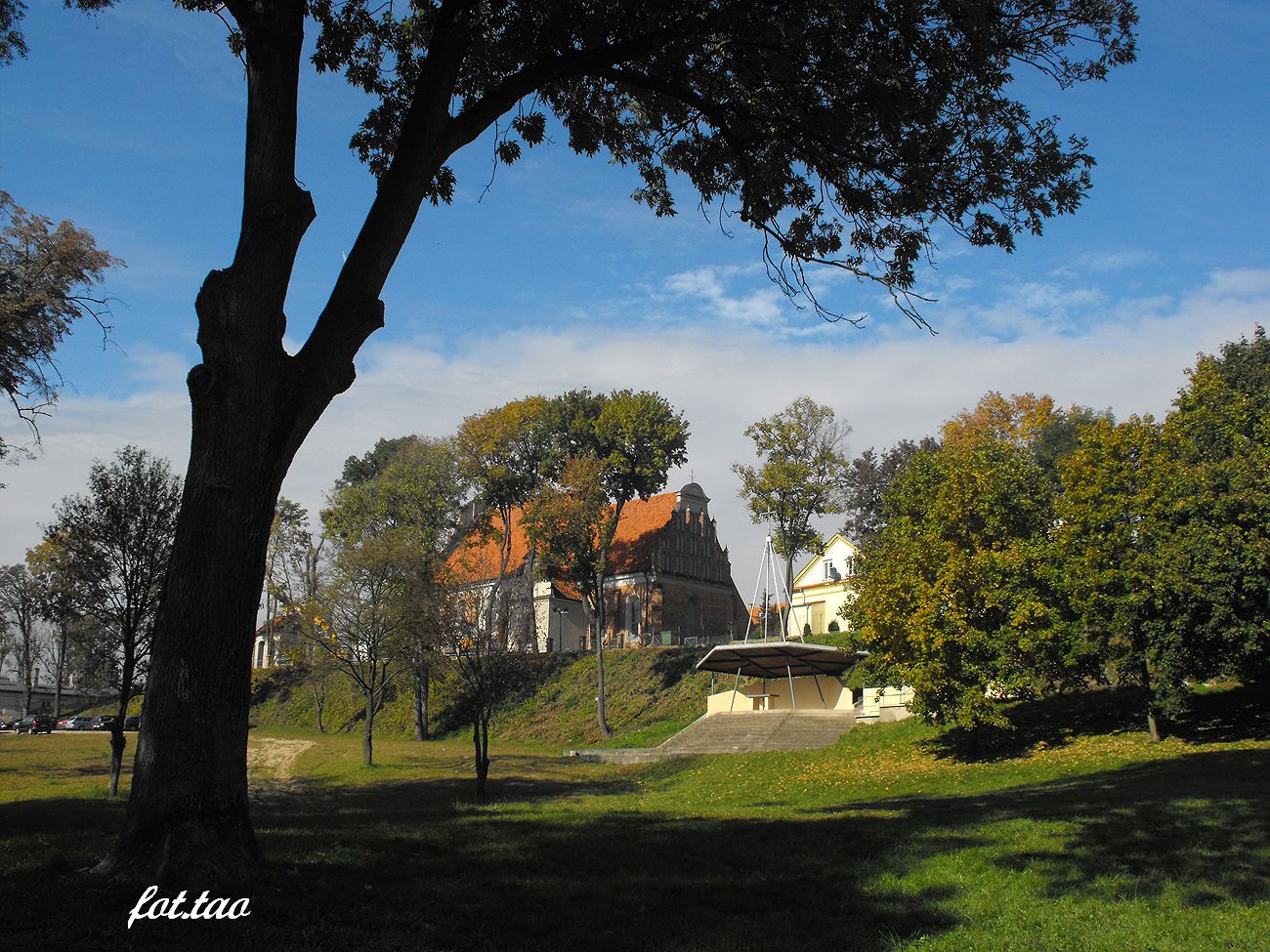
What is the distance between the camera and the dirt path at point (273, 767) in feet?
79.8

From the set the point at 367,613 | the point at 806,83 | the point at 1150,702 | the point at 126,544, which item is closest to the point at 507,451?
the point at 367,613

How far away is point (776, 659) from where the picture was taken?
36.2m

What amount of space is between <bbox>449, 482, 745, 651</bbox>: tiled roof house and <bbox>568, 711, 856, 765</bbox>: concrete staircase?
67.3 feet

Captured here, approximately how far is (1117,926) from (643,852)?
4197mm

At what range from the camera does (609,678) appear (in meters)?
46.8

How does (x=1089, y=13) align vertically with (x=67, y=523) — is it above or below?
above

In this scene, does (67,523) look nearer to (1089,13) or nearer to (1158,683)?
(1089,13)

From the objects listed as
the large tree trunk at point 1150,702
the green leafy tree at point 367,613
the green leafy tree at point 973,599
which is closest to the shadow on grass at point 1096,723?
the large tree trunk at point 1150,702

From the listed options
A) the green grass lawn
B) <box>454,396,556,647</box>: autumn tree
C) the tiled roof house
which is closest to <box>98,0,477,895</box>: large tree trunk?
the green grass lawn

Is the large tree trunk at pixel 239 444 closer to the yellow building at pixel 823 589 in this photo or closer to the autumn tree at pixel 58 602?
the autumn tree at pixel 58 602

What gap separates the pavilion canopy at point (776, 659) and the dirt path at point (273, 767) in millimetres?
15914

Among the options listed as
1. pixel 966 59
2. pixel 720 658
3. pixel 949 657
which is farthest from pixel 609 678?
pixel 966 59

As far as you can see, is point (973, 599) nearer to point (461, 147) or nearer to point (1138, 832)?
point (1138, 832)

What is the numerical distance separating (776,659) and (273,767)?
731 inches
